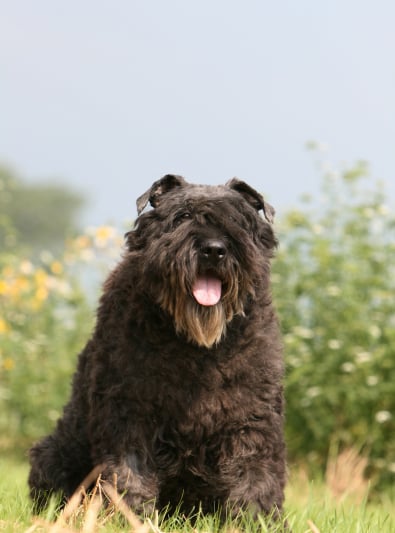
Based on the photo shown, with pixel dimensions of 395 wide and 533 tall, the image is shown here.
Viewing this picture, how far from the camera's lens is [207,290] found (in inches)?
171

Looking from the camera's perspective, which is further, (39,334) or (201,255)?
(39,334)

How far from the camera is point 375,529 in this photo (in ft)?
15.0

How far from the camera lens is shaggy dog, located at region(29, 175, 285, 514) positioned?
4324 mm

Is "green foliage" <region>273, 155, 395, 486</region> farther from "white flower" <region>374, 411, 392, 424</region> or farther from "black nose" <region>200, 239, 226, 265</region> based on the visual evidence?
"black nose" <region>200, 239, 226, 265</region>

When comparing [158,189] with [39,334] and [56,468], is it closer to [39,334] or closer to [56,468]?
[56,468]

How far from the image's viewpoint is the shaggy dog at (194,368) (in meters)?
4.32

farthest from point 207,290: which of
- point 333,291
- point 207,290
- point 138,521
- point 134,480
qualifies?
point 333,291

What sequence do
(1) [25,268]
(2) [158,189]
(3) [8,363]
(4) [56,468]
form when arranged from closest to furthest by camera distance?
1. (2) [158,189]
2. (4) [56,468]
3. (3) [8,363]
4. (1) [25,268]

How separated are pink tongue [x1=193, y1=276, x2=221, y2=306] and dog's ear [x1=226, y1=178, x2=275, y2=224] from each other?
470 millimetres

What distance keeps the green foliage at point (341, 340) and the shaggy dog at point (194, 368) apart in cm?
397

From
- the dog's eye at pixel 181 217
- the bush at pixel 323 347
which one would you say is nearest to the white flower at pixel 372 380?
the bush at pixel 323 347

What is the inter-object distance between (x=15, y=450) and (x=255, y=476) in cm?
642

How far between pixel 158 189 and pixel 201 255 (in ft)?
1.77

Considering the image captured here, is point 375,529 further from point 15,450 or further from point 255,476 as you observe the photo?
point 15,450
